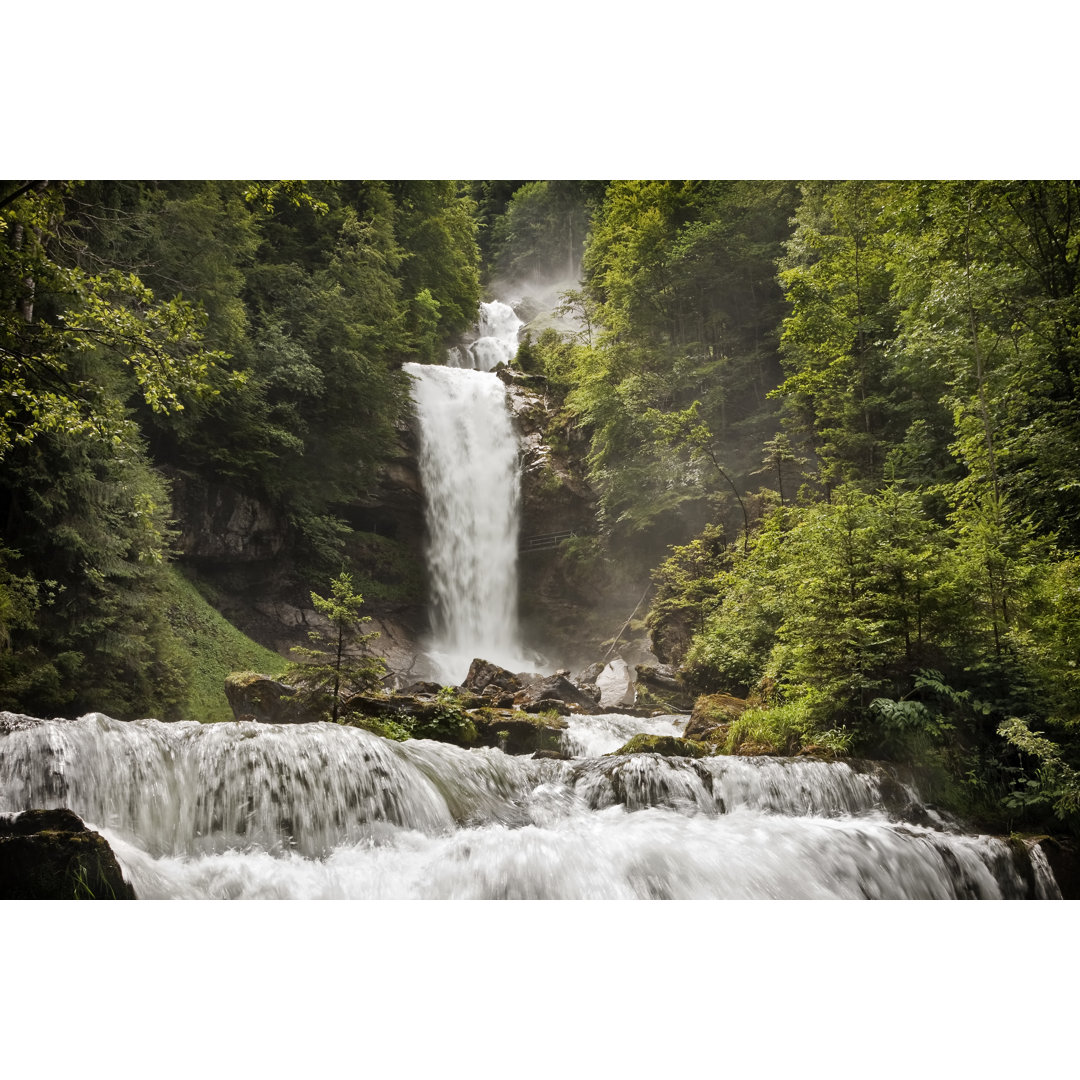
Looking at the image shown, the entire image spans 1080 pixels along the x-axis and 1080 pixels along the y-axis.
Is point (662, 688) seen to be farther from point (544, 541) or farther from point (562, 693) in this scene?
point (544, 541)

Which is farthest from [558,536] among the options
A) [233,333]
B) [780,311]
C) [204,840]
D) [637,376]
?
[204,840]

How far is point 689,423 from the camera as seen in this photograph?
605cm

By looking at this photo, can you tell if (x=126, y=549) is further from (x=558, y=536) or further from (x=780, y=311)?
(x=780, y=311)

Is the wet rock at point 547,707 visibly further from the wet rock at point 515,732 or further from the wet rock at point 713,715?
the wet rock at point 713,715

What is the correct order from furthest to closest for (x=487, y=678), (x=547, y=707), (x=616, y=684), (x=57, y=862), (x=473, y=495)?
(x=473, y=495) → (x=616, y=684) → (x=487, y=678) → (x=547, y=707) → (x=57, y=862)

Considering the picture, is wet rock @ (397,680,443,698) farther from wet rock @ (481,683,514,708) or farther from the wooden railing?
the wooden railing

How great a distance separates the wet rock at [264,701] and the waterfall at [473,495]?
8.71 feet

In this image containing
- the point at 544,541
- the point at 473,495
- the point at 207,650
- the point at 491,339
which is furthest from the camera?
the point at 473,495

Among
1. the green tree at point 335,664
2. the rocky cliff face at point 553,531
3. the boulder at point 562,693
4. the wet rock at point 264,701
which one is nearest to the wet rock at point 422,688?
the green tree at point 335,664

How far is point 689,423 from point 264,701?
3.91 metres

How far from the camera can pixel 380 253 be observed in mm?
6184

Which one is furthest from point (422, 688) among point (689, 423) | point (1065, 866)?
point (1065, 866)

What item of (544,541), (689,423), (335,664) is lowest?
(335,664)
